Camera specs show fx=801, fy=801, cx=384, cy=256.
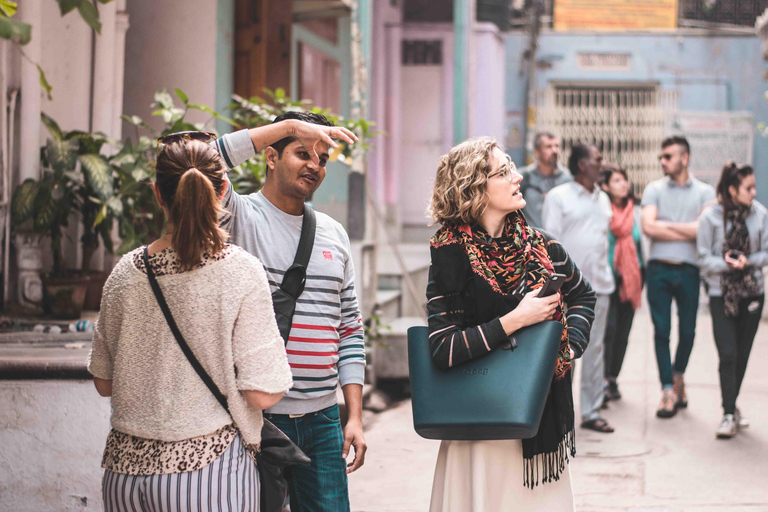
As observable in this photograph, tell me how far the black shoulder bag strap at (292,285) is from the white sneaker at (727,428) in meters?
3.98

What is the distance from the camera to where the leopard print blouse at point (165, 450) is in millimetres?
1851

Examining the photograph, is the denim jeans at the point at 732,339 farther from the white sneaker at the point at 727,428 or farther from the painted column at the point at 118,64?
the painted column at the point at 118,64

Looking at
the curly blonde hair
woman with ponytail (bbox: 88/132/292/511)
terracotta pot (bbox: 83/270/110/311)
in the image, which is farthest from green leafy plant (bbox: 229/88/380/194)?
woman with ponytail (bbox: 88/132/292/511)

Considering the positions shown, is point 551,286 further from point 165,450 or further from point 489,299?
point 165,450

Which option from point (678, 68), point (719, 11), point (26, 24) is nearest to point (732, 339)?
point (26, 24)

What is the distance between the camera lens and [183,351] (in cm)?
187

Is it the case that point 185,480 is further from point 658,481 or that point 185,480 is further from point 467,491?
point 658,481

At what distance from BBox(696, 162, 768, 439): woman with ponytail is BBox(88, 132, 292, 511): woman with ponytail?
4.33m

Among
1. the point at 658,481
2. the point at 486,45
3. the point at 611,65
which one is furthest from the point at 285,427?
the point at 611,65

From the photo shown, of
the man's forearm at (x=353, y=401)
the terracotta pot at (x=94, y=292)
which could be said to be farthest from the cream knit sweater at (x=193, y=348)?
A: the terracotta pot at (x=94, y=292)

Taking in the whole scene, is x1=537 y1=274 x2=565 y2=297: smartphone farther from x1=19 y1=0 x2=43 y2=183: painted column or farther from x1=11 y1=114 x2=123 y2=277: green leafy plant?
x1=19 y1=0 x2=43 y2=183: painted column

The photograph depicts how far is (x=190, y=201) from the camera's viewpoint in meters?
1.85

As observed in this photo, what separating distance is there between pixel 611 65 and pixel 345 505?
1369 cm

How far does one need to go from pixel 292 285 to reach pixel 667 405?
444 cm
